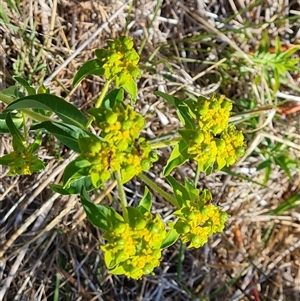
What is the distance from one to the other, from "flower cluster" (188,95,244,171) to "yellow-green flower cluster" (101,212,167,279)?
233mm

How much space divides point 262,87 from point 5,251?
1.57m

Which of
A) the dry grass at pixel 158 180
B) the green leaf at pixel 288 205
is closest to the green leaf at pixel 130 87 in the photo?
the dry grass at pixel 158 180

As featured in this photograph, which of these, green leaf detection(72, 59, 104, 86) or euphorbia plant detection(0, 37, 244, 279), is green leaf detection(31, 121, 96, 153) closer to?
euphorbia plant detection(0, 37, 244, 279)

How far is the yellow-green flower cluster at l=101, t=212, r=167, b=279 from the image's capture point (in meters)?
1.49

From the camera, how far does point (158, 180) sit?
2.85m

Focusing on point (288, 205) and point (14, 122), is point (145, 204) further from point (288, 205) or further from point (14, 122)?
point (288, 205)

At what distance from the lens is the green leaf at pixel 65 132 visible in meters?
1.58

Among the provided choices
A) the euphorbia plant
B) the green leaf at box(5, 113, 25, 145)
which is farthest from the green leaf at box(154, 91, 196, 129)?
the green leaf at box(5, 113, 25, 145)

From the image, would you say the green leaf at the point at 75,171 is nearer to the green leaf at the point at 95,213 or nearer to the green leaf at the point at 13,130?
the green leaf at the point at 95,213

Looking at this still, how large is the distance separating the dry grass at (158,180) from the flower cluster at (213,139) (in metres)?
1.03

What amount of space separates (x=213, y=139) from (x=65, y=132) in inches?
17.4

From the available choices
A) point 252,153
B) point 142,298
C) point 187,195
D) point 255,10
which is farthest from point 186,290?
point 255,10

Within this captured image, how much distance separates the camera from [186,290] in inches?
117

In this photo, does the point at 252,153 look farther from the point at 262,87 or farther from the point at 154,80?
the point at 154,80
